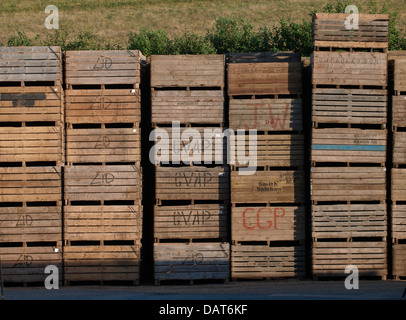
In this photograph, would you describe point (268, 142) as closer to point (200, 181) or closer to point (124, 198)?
point (200, 181)

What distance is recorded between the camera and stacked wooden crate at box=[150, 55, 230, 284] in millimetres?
11047

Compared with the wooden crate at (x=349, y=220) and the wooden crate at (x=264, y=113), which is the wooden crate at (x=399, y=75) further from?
the wooden crate at (x=349, y=220)

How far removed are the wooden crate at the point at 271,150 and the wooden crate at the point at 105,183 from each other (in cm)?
204

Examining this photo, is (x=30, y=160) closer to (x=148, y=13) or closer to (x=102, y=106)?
(x=102, y=106)

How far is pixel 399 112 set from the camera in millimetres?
11102

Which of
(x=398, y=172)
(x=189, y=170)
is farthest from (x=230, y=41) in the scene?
(x=398, y=172)

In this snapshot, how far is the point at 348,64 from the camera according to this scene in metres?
11.1

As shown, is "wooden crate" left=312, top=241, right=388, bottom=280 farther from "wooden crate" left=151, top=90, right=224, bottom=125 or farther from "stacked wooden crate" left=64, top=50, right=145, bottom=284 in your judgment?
"stacked wooden crate" left=64, top=50, right=145, bottom=284

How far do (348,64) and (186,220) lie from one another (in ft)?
14.3

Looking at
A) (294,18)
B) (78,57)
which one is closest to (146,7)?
(294,18)

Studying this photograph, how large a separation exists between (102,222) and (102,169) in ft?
3.33

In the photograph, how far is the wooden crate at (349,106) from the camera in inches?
438

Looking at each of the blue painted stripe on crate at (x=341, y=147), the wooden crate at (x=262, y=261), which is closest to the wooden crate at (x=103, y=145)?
the wooden crate at (x=262, y=261)
